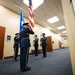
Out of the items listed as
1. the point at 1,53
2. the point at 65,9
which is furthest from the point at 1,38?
the point at 65,9

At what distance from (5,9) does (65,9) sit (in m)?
4.44

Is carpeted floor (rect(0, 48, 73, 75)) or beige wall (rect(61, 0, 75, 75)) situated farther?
carpeted floor (rect(0, 48, 73, 75))

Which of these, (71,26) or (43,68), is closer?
(71,26)

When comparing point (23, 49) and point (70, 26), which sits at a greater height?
point (70, 26)

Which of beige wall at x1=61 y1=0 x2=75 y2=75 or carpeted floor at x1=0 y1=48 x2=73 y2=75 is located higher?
beige wall at x1=61 y1=0 x2=75 y2=75

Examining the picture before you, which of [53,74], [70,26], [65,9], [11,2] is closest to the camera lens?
[70,26]

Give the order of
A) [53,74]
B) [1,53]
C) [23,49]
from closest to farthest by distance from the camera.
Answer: [53,74], [23,49], [1,53]

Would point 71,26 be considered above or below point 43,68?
above

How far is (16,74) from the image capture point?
1.56m

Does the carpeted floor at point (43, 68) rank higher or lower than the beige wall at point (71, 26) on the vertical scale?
lower

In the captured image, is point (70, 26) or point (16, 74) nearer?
point (70, 26)

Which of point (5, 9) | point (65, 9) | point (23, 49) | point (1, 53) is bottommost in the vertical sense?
point (1, 53)

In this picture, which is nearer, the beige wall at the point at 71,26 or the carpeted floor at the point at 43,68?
the beige wall at the point at 71,26

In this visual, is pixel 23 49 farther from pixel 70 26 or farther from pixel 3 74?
pixel 70 26
